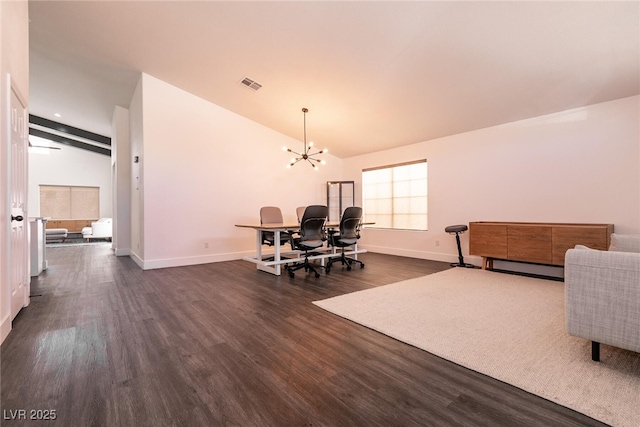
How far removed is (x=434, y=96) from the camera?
162 inches

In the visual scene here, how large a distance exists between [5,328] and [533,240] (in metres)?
5.60

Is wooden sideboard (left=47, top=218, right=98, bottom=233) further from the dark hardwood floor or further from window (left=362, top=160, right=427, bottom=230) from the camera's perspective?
window (left=362, top=160, right=427, bottom=230)

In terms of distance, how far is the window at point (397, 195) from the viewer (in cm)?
597

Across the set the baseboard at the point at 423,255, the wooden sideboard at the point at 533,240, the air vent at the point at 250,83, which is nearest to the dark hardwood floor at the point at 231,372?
the wooden sideboard at the point at 533,240

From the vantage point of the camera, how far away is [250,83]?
183 inches

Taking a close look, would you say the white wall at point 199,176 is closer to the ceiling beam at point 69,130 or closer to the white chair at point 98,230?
the ceiling beam at point 69,130

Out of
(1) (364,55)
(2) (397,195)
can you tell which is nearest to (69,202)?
(2) (397,195)

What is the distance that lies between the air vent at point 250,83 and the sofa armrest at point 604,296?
4.52 meters

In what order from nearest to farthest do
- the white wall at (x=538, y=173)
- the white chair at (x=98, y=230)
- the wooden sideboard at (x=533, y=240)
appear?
the wooden sideboard at (x=533, y=240), the white wall at (x=538, y=173), the white chair at (x=98, y=230)

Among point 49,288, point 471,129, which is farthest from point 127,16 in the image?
point 471,129

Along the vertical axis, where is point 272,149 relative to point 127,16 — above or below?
below

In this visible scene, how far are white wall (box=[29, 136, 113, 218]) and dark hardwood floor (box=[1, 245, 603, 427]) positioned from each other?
1012 centimetres

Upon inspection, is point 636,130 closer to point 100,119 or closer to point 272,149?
point 272,149

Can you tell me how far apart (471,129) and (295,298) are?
4.16 meters
